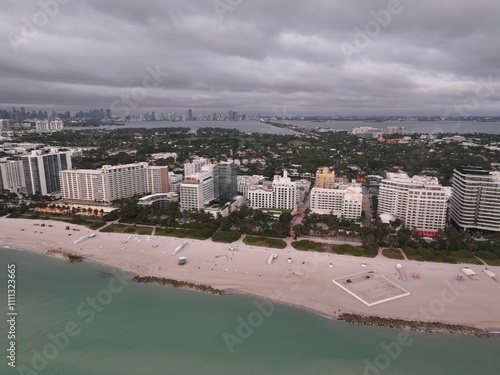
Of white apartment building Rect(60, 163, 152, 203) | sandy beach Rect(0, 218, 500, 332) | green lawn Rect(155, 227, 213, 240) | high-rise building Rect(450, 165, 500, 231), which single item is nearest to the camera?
sandy beach Rect(0, 218, 500, 332)

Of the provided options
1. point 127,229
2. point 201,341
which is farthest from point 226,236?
point 201,341

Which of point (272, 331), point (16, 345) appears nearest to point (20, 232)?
point (16, 345)

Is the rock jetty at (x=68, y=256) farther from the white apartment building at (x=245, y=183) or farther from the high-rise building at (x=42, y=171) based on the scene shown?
the white apartment building at (x=245, y=183)

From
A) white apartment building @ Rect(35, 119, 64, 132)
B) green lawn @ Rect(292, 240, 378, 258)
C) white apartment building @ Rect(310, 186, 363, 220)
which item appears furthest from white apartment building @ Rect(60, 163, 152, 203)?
white apartment building @ Rect(35, 119, 64, 132)

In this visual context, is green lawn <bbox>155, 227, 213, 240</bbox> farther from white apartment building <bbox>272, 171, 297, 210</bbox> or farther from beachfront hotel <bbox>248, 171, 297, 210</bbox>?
white apartment building <bbox>272, 171, 297, 210</bbox>

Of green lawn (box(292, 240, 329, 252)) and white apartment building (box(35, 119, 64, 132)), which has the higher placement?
white apartment building (box(35, 119, 64, 132))

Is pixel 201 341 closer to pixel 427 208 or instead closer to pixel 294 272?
pixel 294 272

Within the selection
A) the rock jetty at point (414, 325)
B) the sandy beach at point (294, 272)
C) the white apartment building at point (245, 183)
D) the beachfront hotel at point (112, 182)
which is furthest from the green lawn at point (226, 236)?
the beachfront hotel at point (112, 182)
